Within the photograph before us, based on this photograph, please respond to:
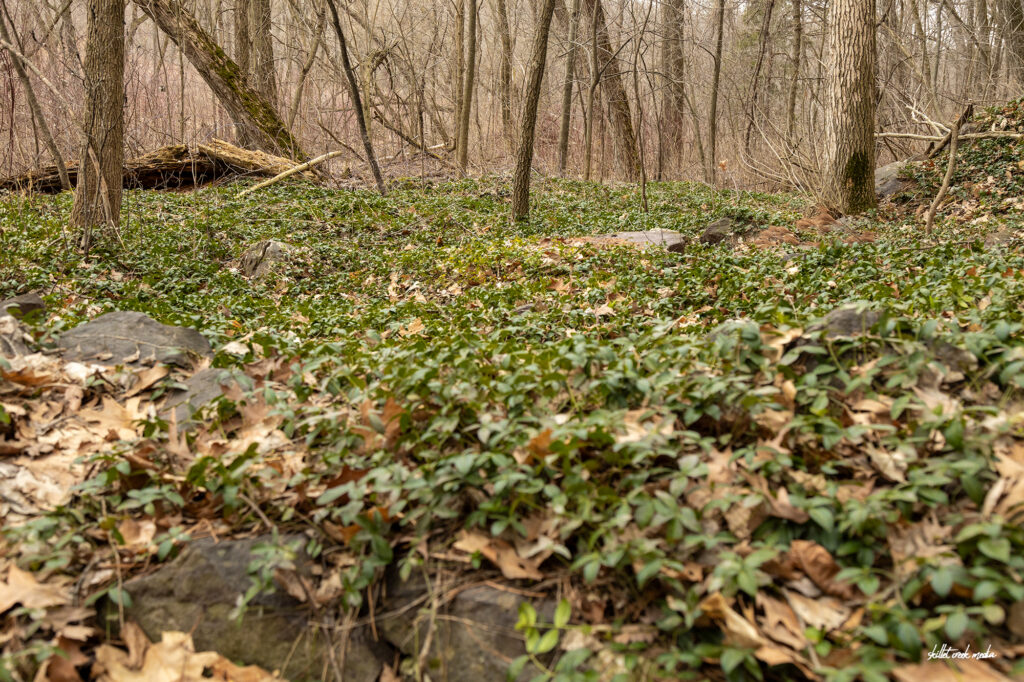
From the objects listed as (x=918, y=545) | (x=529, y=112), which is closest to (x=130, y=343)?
(x=918, y=545)

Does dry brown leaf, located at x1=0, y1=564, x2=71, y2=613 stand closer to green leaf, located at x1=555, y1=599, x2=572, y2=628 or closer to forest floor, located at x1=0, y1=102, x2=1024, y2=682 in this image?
forest floor, located at x1=0, y1=102, x2=1024, y2=682

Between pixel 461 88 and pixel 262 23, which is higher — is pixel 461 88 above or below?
below

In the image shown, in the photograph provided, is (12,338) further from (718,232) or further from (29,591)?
(718,232)

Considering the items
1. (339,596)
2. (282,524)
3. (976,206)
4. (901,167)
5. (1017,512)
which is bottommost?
(339,596)

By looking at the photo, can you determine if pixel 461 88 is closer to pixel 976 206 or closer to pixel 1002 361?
pixel 976 206

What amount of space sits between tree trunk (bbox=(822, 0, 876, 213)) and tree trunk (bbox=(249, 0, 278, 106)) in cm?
1090

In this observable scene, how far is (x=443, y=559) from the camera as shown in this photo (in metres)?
2.39

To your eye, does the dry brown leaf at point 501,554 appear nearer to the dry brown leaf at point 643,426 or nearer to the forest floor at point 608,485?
the forest floor at point 608,485

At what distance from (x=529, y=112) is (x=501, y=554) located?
329 inches

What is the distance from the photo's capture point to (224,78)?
1208cm

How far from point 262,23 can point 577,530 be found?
1523 cm

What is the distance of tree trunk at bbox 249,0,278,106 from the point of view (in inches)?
549

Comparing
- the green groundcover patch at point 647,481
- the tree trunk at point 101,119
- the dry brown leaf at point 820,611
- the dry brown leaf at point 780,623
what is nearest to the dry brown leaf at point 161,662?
the green groundcover patch at point 647,481

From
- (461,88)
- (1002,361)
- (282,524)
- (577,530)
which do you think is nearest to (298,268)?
(282,524)
